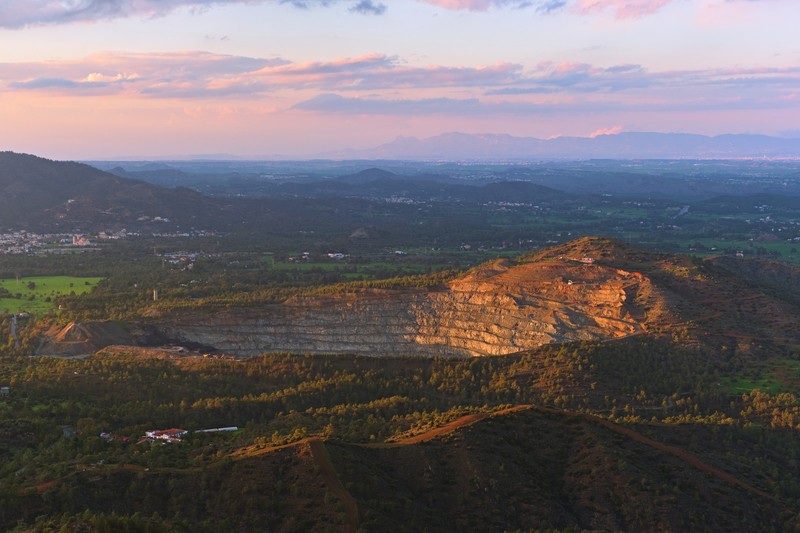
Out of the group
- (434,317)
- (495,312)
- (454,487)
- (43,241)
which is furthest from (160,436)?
(43,241)

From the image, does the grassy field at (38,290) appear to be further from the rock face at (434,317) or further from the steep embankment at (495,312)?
the rock face at (434,317)

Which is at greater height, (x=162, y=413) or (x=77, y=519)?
(x=77, y=519)

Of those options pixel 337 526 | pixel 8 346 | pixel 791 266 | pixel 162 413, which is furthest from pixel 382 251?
pixel 337 526

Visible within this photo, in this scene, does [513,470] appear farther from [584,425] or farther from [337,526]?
[337,526]

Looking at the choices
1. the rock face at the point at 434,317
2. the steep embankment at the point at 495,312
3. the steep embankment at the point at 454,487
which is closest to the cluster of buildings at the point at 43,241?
the steep embankment at the point at 495,312

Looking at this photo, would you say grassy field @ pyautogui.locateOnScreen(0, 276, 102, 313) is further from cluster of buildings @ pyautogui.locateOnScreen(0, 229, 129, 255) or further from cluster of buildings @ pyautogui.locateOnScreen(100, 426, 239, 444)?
cluster of buildings @ pyautogui.locateOnScreen(100, 426, 239, 444)
